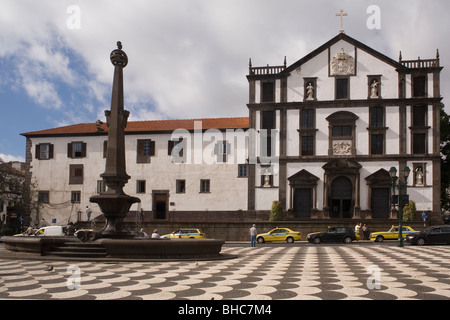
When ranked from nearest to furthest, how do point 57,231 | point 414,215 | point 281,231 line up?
point 57,231, point 281,231, point 414,215

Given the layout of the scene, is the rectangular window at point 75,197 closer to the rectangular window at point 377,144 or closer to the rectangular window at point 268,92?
the rectangular window at point 268,92

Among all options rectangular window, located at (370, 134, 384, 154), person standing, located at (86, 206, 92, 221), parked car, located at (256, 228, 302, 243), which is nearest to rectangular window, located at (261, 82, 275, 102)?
rectangular window, located at (370, 134, 384, 154)

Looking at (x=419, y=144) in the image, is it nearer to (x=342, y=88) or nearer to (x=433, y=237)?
(x=342, y=88)

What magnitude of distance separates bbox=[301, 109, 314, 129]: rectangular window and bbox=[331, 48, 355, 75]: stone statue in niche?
437cm

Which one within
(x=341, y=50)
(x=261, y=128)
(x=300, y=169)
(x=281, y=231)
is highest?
(x=341, y=50)

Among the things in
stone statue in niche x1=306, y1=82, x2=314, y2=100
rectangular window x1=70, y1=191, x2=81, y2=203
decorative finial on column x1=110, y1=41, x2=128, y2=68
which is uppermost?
stone statue in niche x1=306, y1=82, x2=314, y2=100

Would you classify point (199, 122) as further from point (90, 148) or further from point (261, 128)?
point (90, 148)

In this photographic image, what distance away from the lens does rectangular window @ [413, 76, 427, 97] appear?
149 ft

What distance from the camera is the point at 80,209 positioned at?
165ft

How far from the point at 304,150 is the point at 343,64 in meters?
9.05

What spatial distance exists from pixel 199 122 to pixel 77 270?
38.7 m

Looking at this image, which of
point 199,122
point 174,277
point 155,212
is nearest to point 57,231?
point 155,212

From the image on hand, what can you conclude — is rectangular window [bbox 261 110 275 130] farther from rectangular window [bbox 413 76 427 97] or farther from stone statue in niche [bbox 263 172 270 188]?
rectangular window [bbox 413 76 427 97]

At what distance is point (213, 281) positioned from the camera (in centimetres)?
1141
